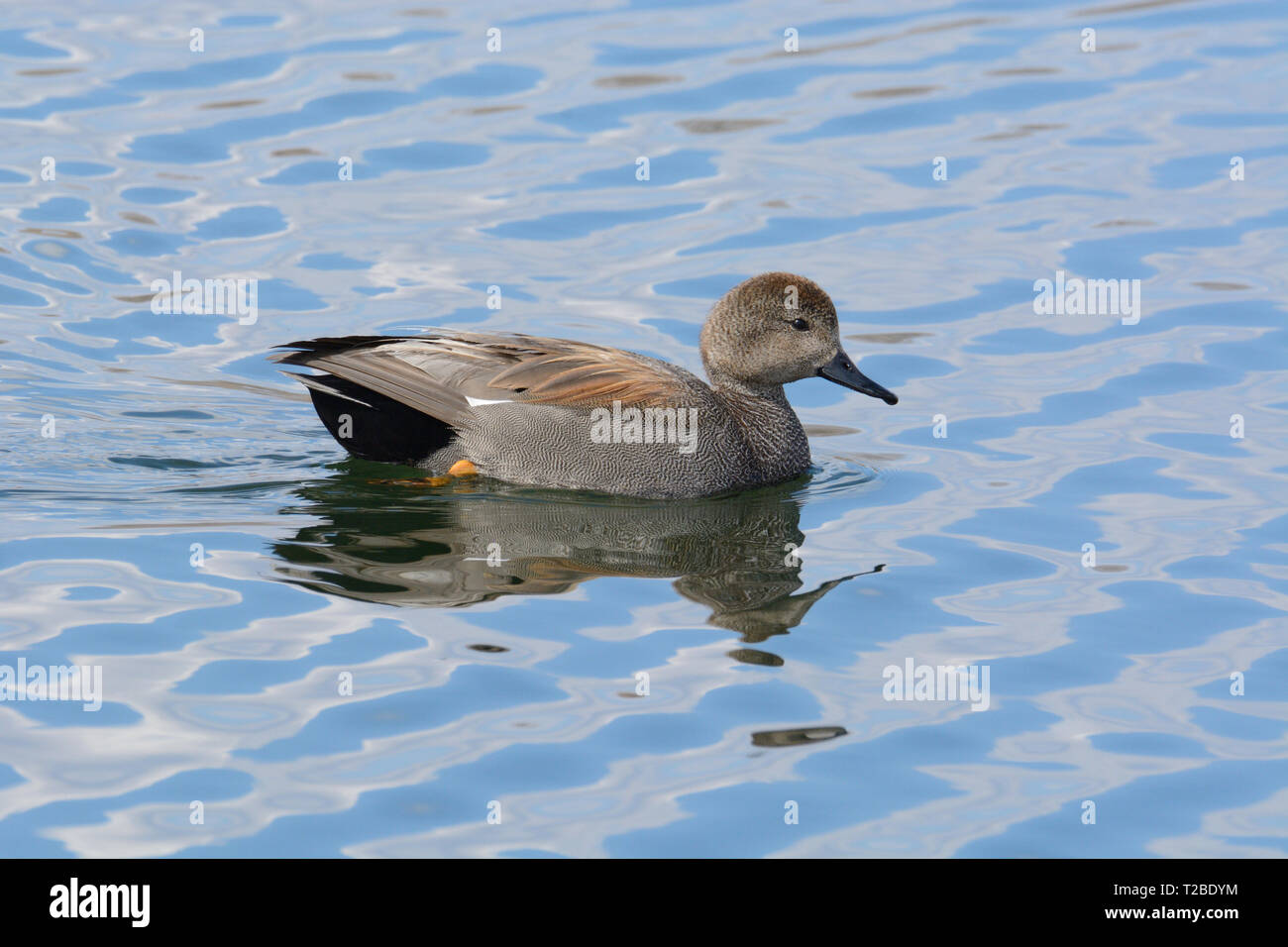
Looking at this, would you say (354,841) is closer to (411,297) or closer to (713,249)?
(411,297)

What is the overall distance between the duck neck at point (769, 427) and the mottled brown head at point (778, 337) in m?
0.04

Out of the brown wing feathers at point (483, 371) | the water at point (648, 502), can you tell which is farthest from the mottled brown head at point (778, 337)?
the water at point (648, 502)

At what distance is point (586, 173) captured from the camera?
13914mm

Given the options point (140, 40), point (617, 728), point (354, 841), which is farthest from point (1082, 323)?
point (140, 40)

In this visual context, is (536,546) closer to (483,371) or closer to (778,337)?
(483,371)

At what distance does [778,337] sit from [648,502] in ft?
3.75

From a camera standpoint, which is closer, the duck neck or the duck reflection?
the duck reflection

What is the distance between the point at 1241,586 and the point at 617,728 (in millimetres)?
3017

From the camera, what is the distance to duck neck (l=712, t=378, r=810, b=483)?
9.51 metres

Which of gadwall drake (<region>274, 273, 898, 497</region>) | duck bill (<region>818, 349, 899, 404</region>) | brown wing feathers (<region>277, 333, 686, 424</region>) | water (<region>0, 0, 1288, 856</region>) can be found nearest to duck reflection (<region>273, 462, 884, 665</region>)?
water (<region>0, 0, 1288, 856</region>)

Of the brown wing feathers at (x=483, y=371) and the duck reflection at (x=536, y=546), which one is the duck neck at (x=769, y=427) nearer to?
the duck reflection at (x=536, y=546)

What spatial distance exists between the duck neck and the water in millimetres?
193

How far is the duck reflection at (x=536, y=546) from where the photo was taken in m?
7.70

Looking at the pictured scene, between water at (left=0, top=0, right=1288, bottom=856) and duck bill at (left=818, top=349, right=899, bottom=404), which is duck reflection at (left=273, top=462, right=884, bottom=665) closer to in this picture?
water at (left=0, top=0, right=1288, bottom=856)
